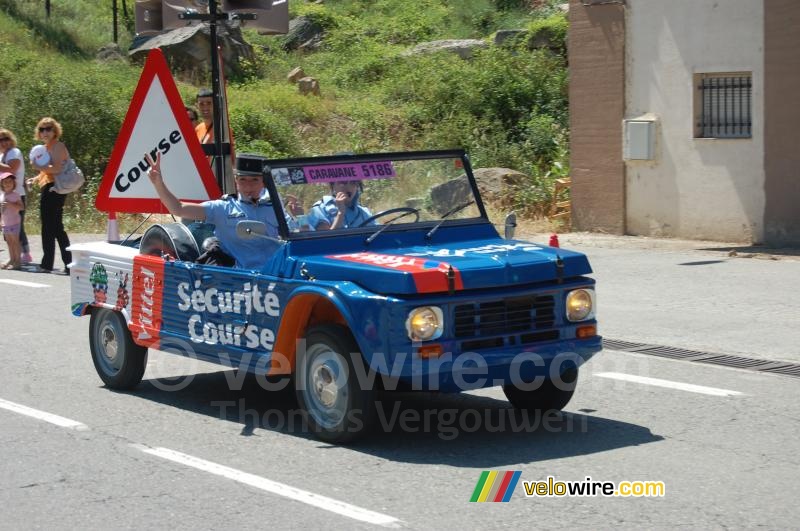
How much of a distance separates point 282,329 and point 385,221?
1064 mm

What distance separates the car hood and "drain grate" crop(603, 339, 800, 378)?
2623 millimetres

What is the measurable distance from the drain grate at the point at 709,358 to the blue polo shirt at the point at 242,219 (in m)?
3.51

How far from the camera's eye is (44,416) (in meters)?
7.84

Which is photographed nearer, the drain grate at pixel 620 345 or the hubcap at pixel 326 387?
the hubcap at pixel 326 387

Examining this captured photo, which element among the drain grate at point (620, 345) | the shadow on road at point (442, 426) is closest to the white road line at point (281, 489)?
the shadow on road at point (442, 426)

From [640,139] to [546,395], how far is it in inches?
390

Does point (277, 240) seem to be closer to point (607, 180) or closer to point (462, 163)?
point (462, 163)

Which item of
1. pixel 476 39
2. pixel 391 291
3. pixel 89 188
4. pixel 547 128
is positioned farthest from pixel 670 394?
pixel 476 39

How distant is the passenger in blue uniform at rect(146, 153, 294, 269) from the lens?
25.5ft

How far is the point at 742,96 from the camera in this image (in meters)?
15.9

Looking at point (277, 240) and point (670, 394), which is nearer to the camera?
point (277, 240)

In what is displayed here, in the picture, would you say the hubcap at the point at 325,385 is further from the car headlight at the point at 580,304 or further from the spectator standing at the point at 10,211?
the spectator standing at the point at 10,211

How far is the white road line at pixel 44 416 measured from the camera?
7.55 metres

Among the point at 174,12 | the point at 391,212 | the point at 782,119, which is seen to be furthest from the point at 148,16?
the point at 782,119
